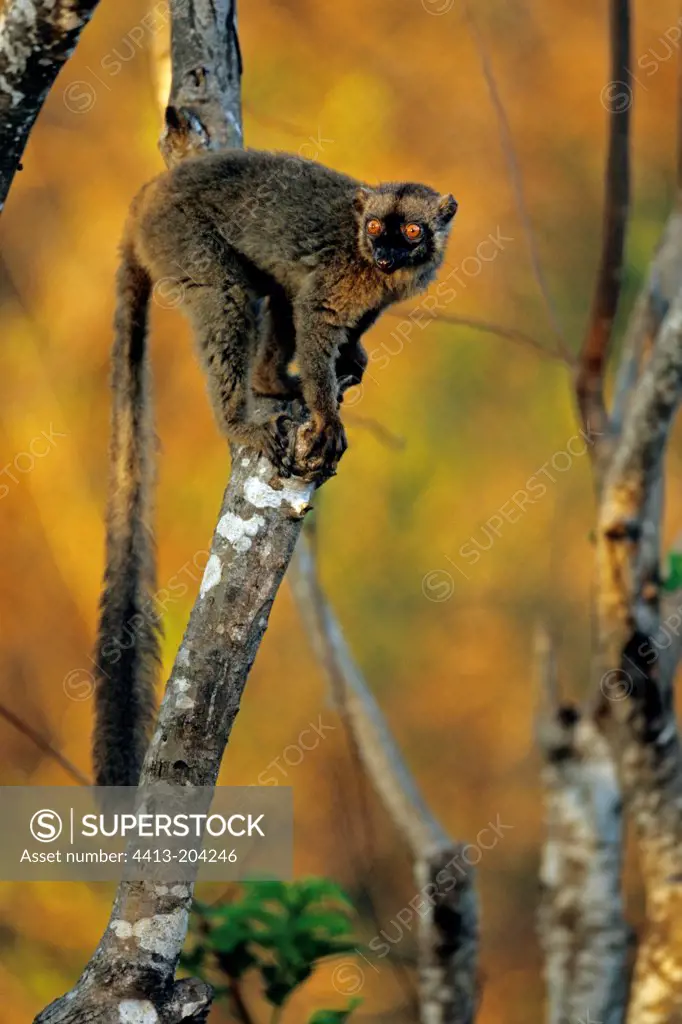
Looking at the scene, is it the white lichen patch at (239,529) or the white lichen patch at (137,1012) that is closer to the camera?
the white lichen patch at (137,1012)

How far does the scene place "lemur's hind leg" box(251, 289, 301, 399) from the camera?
4.14 meters

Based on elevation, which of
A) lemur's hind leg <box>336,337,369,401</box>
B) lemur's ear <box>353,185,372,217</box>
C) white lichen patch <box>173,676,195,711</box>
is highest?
lemur's ear <box>353,185,372,217</box>

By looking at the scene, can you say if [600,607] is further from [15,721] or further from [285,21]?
[285,21]

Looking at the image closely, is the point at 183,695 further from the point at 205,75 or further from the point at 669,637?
the point at 669,637

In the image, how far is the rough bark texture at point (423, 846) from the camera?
476 centimetres

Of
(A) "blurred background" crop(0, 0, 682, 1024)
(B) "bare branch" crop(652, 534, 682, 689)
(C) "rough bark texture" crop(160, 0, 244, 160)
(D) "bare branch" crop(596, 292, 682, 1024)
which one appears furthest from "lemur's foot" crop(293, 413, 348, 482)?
(A) "blurred background" crop(0, 0, 682, 1024)

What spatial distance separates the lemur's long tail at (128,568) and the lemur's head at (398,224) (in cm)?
79

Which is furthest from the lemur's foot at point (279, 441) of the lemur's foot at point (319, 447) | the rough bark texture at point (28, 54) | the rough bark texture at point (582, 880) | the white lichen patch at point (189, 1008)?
the rough bark texture at point (582, 880)

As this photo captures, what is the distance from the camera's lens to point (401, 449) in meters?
9.93

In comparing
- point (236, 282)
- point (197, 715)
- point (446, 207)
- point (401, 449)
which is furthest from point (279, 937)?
point (401, 449)

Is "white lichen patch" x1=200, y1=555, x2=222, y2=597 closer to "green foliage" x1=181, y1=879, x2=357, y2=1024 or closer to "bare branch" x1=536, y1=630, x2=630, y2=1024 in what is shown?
"green foliage" x1=181, y1=879, x2=357, y2=1024

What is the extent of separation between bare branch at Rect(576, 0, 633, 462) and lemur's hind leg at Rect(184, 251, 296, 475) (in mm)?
1798

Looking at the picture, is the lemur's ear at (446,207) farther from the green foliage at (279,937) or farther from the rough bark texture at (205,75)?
the green foliage at (279,937)

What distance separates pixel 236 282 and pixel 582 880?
2863 mm
